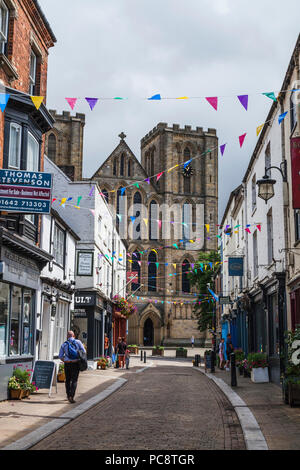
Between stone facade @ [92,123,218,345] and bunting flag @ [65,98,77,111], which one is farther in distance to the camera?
stone facade @ [92,123,218,345]

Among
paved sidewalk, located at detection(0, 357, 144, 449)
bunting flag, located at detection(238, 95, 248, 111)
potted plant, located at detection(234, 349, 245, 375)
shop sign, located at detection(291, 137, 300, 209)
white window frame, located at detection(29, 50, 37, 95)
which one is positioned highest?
white window frame, located at detection(29, 50, 37, 95)

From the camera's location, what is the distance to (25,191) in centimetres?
1177

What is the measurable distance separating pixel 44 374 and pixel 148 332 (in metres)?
46.7

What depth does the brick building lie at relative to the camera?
12273mm

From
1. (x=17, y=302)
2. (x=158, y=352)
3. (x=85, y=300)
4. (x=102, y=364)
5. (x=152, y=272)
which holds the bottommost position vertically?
(x=158, y=352)

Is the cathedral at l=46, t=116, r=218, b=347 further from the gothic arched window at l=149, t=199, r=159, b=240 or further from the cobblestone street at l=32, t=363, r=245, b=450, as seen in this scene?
the cobblestone street at l=32, t=363, r=245, b=450

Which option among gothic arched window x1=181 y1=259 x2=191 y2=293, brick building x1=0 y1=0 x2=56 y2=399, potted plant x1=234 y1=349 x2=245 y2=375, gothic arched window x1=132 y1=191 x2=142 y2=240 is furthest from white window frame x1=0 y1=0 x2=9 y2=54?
gothic arched window x1=181 y1=259 x2=191 y2=293

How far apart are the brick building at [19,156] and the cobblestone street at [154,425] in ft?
8.96

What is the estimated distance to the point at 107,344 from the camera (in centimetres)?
3070

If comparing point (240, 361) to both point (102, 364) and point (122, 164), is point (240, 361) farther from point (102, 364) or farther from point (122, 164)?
point (122, 164)

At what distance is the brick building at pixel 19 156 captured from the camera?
12273 millimetres

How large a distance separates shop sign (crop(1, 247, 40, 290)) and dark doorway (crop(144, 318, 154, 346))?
4469 centimetres

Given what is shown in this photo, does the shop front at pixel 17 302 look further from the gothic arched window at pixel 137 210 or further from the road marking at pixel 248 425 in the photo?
the gothic arched window at pixel 137 210

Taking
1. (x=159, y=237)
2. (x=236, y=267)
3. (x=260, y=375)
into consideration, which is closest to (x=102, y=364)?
(x=236, y=267)
